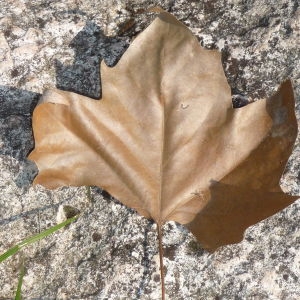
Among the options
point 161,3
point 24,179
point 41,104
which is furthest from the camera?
point 161,3

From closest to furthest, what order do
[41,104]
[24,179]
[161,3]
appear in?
[41,104] → [24,179] → [161,3]

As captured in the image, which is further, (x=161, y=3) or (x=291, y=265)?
(x=161, y=3)

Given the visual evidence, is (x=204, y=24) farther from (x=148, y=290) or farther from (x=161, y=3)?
(x=148, y=290)

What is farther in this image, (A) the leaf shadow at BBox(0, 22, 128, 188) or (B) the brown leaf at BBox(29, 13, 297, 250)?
(A) the leaf shadow at BBox(0, 22, 128, 188)

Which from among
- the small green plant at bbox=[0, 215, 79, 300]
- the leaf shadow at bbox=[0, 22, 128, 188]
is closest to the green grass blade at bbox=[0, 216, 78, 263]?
the small green plant at bbox=[0, 215, 79, 300]

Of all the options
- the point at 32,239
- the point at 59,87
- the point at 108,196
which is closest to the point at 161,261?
the point at 108,196

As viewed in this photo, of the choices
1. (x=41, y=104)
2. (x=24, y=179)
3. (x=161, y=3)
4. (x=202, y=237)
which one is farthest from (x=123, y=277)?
(x=161, y=3)

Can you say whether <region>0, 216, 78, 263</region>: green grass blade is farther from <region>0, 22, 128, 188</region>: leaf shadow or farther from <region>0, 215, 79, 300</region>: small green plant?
<region>0, 22, 128, 188</region>: leaf shadow

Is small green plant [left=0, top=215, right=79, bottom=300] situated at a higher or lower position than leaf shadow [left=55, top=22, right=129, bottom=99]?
lower
